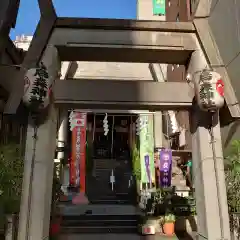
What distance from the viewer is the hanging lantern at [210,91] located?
6.83 m

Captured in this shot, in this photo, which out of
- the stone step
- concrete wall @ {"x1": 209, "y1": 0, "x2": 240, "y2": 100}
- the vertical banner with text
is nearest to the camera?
concrete wall @ {"x1": 209, "y1": 0, "x2": 240, "y2": 100}

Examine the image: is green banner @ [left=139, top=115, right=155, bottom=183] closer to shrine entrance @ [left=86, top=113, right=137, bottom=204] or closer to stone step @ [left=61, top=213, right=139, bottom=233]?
shrine entrance @ [left=86, top=113, right=137, bottom=204]

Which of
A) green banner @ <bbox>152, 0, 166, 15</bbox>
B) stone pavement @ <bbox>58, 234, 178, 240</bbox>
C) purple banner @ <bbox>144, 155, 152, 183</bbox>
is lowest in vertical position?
stone pavement @ <bbox>58, 234, 178, 240</bbox>

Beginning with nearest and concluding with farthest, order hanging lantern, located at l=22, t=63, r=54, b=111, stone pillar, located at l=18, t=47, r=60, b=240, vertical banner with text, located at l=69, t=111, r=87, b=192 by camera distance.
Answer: hanging lantern, located at l=22, t=63, r=54, b=111, stone pillar, located at l=18, t=47, r=60, b=240, vertical banner with text, located at l=69, t=111, r=87, b=192

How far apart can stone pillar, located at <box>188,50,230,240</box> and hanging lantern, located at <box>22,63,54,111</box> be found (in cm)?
400

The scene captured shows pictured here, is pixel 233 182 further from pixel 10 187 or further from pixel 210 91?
pixel 10 187

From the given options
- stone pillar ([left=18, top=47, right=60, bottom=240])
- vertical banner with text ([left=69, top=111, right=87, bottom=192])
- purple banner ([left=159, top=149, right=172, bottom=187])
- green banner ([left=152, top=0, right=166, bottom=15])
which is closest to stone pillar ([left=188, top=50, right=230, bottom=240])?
stone pillar ([left=18, top=47, right=60, bottom=240])

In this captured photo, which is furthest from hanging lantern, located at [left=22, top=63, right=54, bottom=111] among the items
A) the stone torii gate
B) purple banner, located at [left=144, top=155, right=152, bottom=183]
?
purple banner, located at [left=144, top=155, right=152, bottom=183]

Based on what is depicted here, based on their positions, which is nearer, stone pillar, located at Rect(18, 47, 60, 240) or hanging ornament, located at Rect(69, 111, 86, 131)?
stone pillar, located at Rect(18, 47, 60, 240)

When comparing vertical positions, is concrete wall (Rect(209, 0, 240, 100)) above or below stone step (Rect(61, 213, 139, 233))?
above

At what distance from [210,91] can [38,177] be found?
4.86m

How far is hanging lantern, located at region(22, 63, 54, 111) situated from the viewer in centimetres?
676

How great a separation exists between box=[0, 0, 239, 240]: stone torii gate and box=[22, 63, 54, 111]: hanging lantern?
53 cm

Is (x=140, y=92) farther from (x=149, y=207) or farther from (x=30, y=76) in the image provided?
(x=149, y=207)
